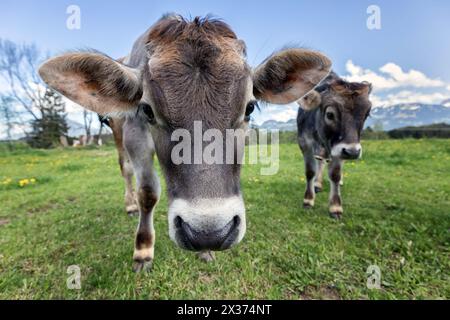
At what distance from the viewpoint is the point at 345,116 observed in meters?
4.91

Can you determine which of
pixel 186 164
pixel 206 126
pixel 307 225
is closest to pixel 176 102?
pixel 206 126

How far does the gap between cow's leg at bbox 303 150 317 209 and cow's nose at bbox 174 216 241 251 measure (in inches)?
167

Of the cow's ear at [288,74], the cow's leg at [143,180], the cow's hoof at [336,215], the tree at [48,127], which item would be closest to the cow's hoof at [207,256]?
the cow's leg at [143,180]

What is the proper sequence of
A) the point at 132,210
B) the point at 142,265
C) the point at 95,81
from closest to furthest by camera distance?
1. the point at 95,81
2. the point at 142,265
3. the point at 132,210

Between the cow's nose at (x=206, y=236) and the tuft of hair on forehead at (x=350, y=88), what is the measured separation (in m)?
3.98

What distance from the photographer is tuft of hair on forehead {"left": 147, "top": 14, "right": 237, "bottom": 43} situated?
8.12 ft

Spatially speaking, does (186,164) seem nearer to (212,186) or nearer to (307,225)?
(212,186)

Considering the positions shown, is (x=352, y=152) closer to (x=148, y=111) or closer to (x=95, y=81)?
(x=148, y=111)

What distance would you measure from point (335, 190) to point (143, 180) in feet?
11.9

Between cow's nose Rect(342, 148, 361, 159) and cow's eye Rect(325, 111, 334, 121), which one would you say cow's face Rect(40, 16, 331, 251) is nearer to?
cow's nose Rect(342, 148, 361, 159)

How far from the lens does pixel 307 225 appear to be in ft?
15.8

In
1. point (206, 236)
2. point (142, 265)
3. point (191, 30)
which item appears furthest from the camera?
point (142, 265)

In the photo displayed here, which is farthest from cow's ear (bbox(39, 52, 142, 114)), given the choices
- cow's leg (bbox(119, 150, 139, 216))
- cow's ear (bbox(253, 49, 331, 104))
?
cow's leg (bbox(119, 150, 139, 216))

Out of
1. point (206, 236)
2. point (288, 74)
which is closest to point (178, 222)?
point (206, 236)
